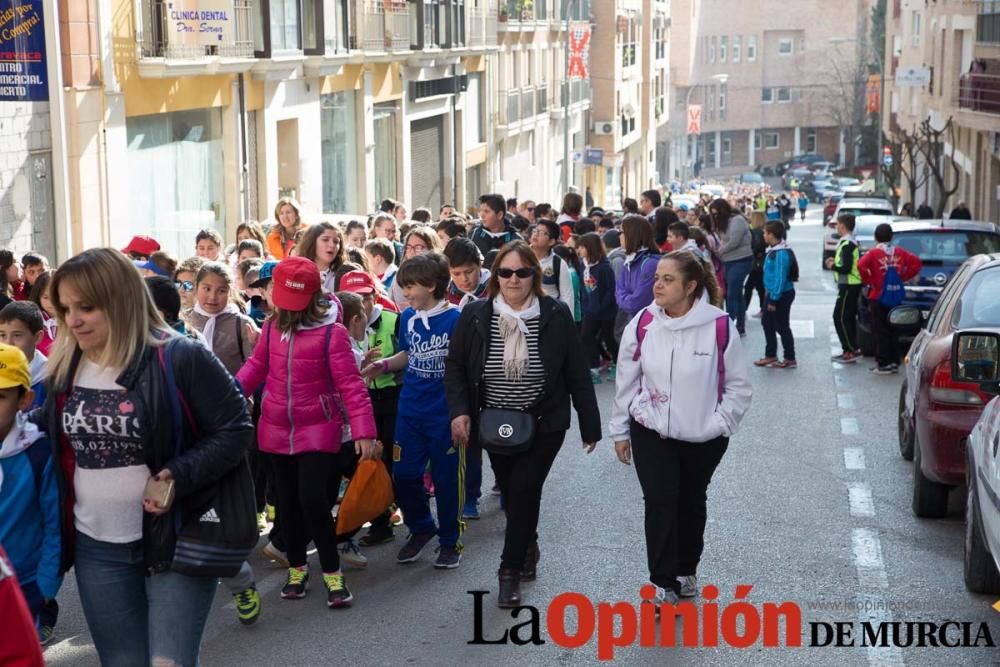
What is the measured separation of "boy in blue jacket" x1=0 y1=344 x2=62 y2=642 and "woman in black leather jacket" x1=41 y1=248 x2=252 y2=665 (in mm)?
46

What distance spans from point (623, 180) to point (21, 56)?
56.0 meters

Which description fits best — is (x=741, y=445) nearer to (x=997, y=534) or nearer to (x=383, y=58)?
(x=997, y=534)

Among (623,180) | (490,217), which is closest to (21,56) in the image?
(490,217)

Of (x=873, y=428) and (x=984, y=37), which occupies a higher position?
(x=984, y=37)

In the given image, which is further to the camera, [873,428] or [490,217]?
[490,217]

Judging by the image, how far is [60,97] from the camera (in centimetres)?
1784

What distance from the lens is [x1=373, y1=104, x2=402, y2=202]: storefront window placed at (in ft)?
106

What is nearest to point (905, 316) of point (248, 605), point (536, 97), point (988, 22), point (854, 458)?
point (854, 458)

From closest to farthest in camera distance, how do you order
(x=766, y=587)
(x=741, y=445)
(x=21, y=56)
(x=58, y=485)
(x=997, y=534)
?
1. (x=58, y=485)
2. (x=997, y=534)
3. (x=766, y=587)
4. (x=741, y=445)
5. (x=21, y=56)

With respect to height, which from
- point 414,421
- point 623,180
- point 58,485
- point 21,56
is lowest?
point 623,180

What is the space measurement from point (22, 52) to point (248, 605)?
37.9 feet

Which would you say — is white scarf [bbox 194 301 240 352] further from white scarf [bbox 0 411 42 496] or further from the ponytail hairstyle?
white scarf [bbox 0 411 42 496]

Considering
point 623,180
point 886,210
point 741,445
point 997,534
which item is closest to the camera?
point 997,534

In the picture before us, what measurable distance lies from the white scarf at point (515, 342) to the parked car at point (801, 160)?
312 ft
